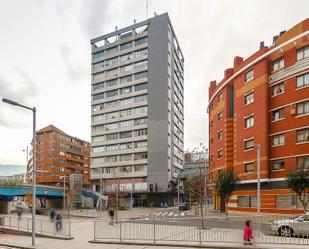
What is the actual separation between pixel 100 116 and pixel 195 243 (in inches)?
3217

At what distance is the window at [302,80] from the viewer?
3751cm

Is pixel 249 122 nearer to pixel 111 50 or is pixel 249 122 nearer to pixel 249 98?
pixel 249 98

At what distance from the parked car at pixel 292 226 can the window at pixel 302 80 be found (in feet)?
77.8

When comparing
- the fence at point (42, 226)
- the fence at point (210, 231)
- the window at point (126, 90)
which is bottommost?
the fence at point (42, 226)

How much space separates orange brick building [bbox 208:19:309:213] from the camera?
37906 mm

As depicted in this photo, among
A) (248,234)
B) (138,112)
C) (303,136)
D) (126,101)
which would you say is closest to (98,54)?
(126,101)

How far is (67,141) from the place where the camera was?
127m

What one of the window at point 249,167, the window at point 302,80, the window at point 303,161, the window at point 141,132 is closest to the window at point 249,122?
the window at point 249,167

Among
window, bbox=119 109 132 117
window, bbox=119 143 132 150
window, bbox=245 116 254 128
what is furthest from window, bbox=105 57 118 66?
window, bbox=245 116 254 128

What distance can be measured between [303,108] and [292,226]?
2374cm

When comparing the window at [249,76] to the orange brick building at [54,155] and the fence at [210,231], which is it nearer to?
the fence at [210,231]

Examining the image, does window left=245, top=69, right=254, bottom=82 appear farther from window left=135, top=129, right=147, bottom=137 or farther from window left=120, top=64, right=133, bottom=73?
window left=120, top=64, right=133, bottom=73

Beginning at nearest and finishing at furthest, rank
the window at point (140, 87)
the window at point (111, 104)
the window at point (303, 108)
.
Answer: the window at point (303, 108) < the window at point (140, 87) < the window at point (111, 104)

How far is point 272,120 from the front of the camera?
4131 centimetres
